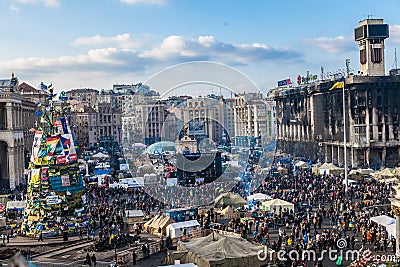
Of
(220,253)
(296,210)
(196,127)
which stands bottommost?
(296,210)

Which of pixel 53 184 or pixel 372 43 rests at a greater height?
pixel 372 43

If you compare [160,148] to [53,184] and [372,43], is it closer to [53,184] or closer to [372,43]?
[372,43]

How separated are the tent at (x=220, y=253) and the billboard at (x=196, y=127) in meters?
65.0

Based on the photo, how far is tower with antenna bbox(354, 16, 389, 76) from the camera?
241 feet

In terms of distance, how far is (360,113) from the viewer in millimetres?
67062

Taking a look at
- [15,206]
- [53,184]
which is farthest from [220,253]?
[15,206]

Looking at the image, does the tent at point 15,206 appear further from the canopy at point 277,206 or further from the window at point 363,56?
the window at point 363,56

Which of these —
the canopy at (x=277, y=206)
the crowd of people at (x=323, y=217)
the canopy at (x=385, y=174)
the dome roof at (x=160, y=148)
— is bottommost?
the crowd of people at (x=323, y=217)

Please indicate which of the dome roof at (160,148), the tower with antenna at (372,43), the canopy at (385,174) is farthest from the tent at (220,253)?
the tower with antenna at (372,43)

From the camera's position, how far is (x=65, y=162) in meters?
29.0

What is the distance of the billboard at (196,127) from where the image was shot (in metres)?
87.7

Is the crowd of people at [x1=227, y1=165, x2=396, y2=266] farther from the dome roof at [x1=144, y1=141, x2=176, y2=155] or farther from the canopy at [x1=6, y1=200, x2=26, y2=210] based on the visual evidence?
the dome roof at [x1=144, y1=141, x2=176, y2=155]

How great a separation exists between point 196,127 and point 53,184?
65789 mm

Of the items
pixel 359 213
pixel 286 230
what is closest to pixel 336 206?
pixel 359 213
